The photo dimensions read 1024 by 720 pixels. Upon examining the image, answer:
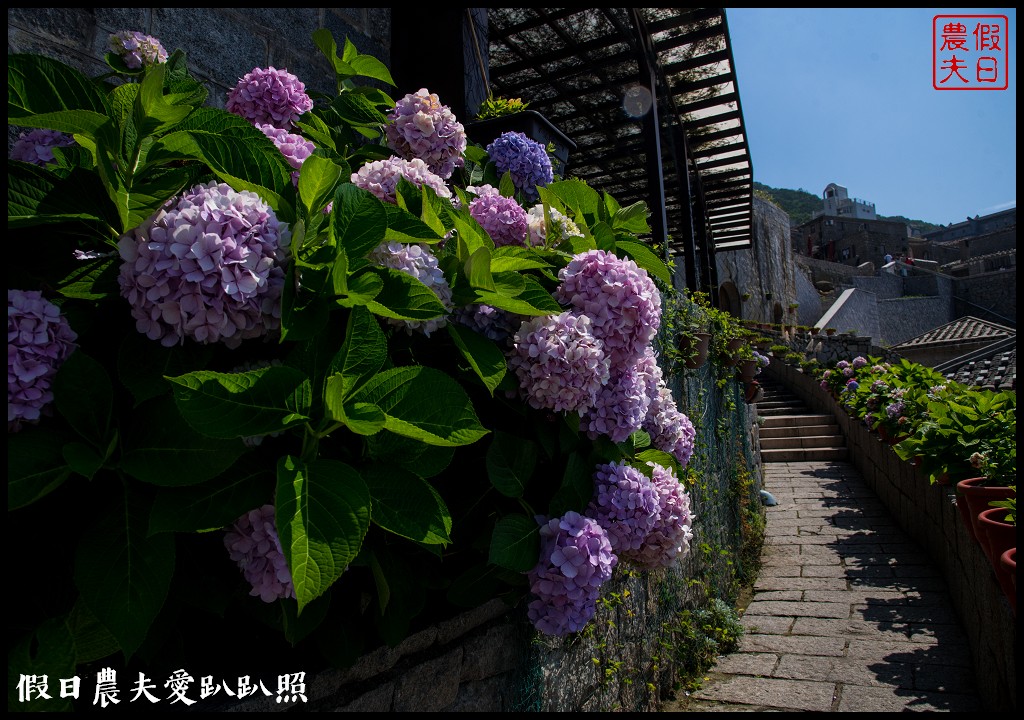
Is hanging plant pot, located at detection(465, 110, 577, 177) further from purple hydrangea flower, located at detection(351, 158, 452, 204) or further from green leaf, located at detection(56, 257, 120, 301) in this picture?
green leaf, located at detection(56, 257, 120, 301)

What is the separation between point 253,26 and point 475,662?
8.44 ft

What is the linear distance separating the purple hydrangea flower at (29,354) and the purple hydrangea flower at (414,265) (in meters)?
0.48

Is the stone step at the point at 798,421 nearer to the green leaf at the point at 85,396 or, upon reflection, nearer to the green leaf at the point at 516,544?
the green leaf at the point at 516,544

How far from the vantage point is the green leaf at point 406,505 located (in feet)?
3.26

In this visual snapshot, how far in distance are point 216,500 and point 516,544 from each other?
0.62 metres

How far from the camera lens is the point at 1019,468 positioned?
5.11ft

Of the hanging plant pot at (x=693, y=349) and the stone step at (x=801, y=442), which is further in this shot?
the stone step at (x=801, y=442)

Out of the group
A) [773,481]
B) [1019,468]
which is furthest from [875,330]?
[1019,468]

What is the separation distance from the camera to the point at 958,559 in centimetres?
421

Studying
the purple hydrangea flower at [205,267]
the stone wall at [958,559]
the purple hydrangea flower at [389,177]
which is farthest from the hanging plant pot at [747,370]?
the purple hydrangea flower at [205,267]

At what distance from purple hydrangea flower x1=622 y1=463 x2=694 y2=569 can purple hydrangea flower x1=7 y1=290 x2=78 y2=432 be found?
47.3 inches

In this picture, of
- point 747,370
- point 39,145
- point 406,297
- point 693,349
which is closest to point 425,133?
point 406,297

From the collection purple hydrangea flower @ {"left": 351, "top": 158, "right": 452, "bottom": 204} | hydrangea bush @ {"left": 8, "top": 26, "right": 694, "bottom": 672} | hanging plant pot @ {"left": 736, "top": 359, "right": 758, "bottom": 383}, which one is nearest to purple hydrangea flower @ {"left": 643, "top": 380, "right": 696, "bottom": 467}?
hydrangea bush @ {"left": 8, "top": 26, "right": 694, "bottom": 672}

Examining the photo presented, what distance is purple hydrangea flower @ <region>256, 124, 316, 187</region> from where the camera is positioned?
1.32 metres
